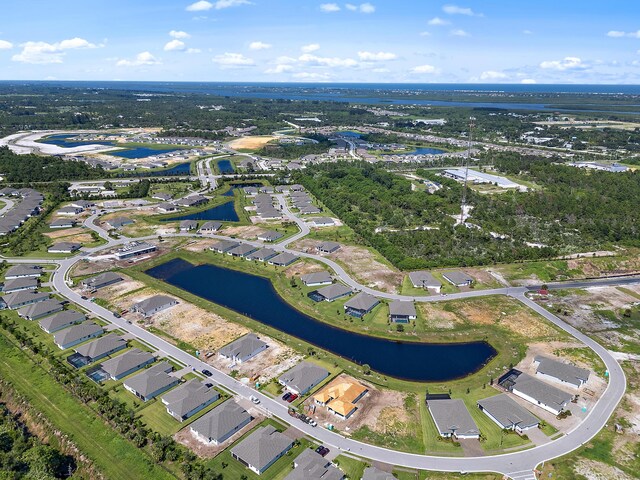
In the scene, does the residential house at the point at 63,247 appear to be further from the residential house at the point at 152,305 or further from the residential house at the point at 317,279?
the residential house at the point at 317,279

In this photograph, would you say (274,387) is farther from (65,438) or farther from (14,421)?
(14,421)

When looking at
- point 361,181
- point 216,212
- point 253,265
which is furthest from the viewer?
point 361,181

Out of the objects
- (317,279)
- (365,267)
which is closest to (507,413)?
(317,279)

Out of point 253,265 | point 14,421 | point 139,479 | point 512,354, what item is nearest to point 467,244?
point 512,354

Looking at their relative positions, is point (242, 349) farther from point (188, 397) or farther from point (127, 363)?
point (127, 363)

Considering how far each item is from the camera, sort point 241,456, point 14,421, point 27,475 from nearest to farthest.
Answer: point 27,475 → point 241,456 → point 14,421

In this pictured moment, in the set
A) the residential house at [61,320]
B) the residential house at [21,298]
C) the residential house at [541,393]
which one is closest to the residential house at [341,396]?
the residential house at [541,393]

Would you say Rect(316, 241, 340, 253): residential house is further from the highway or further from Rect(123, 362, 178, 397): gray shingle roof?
Rect(123, 362, 178, 397): gray shingle roof
